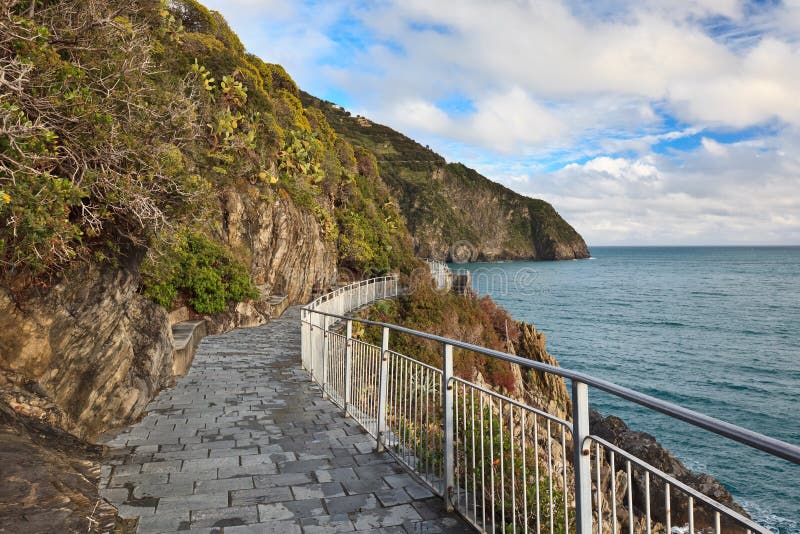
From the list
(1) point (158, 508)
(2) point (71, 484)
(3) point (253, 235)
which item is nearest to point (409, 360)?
(1) point (158, 508)

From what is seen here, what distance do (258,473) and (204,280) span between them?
1139cm

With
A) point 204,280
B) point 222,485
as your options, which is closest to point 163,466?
point 222,485

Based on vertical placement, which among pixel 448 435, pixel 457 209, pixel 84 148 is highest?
pixel 457 209

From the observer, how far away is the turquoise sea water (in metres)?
17.5

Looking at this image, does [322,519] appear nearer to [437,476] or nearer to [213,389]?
[437,476]

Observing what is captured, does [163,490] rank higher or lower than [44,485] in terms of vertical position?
lower

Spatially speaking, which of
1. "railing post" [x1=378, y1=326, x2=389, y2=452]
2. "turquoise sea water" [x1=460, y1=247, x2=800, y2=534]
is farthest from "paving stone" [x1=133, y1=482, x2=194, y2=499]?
"turquoise sea water" [x1=460, y1=247, x2=800, y2=534]

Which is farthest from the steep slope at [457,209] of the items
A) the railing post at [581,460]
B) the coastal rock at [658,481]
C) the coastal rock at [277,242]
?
the railing post at [581,460]

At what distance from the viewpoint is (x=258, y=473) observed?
4.65 metres

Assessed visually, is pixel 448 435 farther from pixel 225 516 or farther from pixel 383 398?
pixel 225 516

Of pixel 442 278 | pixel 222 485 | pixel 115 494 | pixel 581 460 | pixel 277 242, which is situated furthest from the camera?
pixel 442 278

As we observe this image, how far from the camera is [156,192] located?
6.57 meters

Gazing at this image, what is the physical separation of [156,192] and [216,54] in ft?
60.9

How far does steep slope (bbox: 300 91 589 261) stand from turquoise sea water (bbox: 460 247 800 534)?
2025 inches
